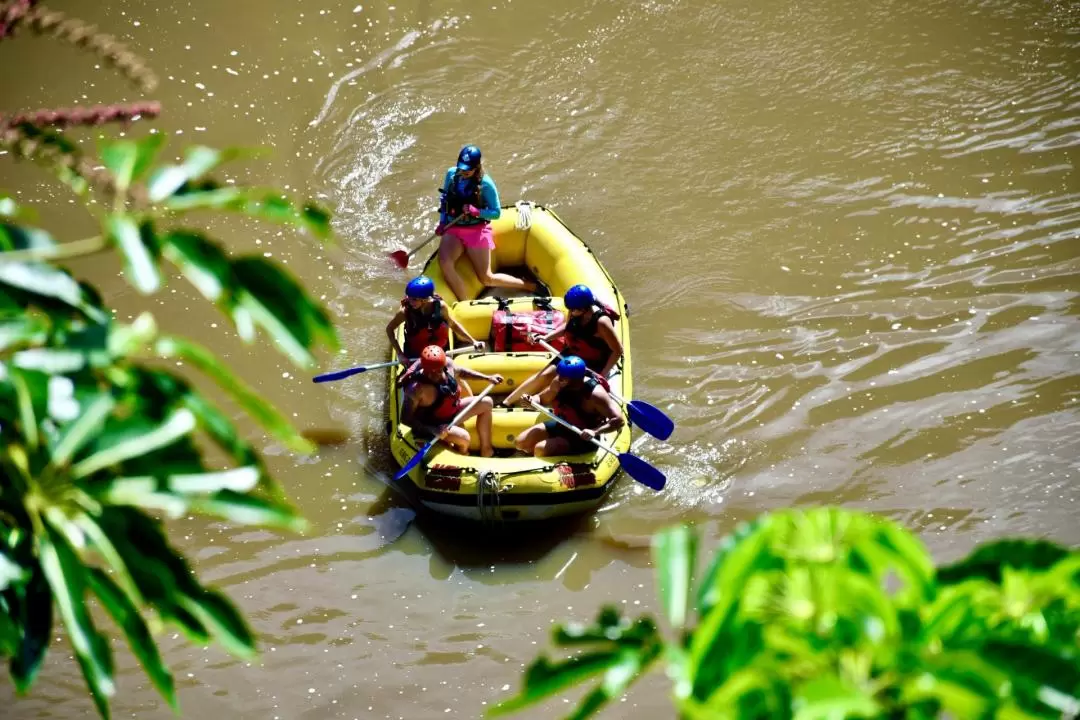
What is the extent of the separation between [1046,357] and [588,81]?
5432mm

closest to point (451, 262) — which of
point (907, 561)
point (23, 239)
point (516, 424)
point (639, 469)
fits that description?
point (516, 424)

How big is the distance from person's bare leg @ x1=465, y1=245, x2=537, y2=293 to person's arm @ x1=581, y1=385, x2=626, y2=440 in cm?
184

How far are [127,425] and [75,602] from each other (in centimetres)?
26

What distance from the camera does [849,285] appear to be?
31.3ft

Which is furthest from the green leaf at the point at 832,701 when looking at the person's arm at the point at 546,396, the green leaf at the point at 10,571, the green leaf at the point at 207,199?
the person's arm at the point at 546,396

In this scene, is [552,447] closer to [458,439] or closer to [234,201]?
[458,439]

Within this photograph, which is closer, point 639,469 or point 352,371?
point 639,469

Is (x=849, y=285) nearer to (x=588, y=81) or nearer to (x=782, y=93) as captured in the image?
(x=782, y=93)

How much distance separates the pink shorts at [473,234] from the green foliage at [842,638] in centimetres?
741

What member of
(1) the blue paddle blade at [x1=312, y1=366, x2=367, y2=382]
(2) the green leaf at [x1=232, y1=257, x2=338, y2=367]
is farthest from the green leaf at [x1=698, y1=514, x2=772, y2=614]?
(1) the blue paddle blade at [x1=312, y1=366, x2=367, y2=382]

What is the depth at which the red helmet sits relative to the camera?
7453 millimetres

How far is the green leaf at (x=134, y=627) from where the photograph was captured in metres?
1.63

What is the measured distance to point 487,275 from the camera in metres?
9.05

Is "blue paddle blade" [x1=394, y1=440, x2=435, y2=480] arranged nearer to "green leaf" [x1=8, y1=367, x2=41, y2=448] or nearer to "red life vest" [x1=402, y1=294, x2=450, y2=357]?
"red life vest" [x1=402, y1=294, x2=450, y2=357]
